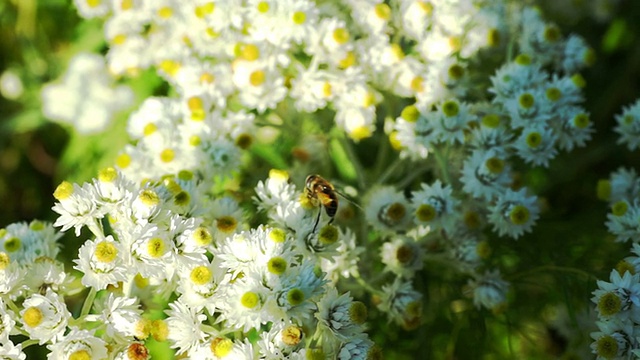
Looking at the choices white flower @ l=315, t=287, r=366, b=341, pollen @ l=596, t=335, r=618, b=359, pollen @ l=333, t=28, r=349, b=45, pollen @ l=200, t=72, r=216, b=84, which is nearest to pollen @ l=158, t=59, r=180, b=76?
pollen @ l=200, t=72, r=216, b=84

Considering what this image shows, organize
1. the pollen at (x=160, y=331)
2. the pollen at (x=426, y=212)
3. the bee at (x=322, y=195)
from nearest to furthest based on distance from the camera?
1. the pollen at (x=160, y=331)
2. the bee at (x=322, y=195)
3. the pollen at (x=426, y=212)

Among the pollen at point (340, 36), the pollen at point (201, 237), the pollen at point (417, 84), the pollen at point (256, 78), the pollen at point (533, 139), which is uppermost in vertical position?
the pollen at point (340, 36)

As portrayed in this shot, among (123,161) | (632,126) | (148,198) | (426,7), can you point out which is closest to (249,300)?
(148,198)

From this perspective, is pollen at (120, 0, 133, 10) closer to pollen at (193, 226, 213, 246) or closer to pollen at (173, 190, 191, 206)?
pollen at (173, 190, 191, 206)

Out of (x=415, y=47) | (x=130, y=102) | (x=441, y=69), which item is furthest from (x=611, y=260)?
(x=130, y=102)

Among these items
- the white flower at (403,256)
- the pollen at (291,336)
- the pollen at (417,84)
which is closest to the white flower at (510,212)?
the white flower at (403,256)

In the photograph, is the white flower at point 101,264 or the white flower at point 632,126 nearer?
the white flower at point 101,264

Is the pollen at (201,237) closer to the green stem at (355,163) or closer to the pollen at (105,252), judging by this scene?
the pollen at (105,252)
